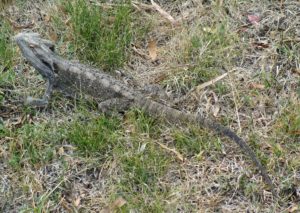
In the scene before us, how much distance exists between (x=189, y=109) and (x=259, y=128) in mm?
710

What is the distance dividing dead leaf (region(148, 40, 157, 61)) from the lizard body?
0.55 metres

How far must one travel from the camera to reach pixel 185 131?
18.7 feet

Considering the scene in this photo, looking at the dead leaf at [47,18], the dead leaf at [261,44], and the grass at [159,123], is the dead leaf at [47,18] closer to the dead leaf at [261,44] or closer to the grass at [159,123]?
the grass at [159,123]

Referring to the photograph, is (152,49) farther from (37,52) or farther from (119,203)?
(119,203)

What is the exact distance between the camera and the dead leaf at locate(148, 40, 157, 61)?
6.52 m

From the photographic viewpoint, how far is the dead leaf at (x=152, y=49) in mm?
6516

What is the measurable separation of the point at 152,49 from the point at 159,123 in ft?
3.60

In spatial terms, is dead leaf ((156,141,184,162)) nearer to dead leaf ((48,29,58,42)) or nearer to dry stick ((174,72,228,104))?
dry stick ((174,72,228,104))

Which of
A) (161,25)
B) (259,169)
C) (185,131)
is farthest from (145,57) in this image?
(259,169)

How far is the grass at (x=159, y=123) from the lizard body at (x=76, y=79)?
0.40 ft

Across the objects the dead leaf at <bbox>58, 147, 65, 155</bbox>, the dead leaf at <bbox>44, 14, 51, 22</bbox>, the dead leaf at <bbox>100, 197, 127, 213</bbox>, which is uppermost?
the dead leaf at <bbox>44, 14, 51, 22</bbox>

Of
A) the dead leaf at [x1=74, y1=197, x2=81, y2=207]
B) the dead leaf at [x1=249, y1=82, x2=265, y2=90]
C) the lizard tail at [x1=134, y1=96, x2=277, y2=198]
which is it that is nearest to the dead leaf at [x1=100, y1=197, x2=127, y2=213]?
the dead leaf at [x1=74, y1=197, x2=81, y2=207]

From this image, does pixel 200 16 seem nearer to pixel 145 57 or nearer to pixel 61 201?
pixel 145 57

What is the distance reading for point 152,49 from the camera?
659 cm
